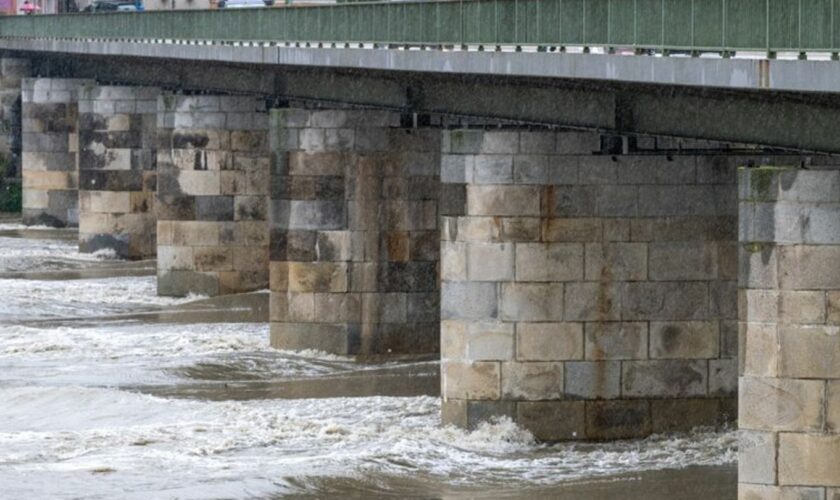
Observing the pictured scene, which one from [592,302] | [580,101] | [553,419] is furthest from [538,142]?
[553,419]

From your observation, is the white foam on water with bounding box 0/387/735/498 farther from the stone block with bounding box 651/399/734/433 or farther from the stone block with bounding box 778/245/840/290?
the stone block with bounding box 778/245/840/290

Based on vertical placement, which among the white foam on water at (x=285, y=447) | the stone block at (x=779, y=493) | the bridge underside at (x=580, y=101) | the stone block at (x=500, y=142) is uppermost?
the bridge underside at (x=580, y=101)

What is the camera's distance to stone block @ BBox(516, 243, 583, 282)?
105 feet

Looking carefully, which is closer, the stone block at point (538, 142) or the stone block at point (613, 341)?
the stone block at point (613, 341)

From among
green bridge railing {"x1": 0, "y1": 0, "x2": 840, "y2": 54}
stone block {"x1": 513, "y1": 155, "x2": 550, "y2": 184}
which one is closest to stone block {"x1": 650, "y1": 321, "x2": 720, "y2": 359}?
stone block {"x1": 513, "y1": 155, "x2": 550, "y2": 184}

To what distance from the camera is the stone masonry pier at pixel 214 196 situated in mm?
54125

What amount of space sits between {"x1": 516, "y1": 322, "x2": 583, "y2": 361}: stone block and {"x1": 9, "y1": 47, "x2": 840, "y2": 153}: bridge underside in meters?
2.65

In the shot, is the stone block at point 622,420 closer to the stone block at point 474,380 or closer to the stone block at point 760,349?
the stone block at point 474,380

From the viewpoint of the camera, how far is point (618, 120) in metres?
31.0

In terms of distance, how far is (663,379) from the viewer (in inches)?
1266

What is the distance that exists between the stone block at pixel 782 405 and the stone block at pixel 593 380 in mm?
7852

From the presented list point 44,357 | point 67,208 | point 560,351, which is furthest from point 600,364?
point 67,208

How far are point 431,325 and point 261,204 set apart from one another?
12292mm

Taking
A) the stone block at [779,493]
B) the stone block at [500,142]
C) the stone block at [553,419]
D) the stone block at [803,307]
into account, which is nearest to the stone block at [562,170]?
the stone block at [500,142]
